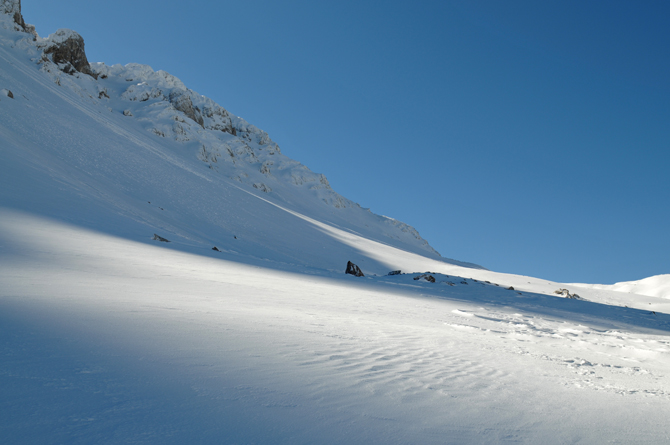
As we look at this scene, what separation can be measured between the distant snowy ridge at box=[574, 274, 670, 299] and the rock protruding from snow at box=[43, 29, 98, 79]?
2633 inches

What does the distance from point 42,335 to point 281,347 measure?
176cm

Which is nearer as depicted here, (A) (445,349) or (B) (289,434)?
(B) (289,434)

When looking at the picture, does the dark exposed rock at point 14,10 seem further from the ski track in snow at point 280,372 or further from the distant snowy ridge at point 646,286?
the distant snowy ridge at point 646,286

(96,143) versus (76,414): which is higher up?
(96,143)

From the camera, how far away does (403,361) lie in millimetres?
3367

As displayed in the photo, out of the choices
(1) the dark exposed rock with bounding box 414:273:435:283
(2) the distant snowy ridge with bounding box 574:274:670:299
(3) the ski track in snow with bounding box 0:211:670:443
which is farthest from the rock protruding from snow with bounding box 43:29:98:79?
(2) the distant snowy ridge with bounding box 574:274:670:299

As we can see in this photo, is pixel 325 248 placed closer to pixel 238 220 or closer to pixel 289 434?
pixel 238 220

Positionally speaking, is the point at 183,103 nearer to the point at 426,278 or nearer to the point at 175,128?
the point at 175,128

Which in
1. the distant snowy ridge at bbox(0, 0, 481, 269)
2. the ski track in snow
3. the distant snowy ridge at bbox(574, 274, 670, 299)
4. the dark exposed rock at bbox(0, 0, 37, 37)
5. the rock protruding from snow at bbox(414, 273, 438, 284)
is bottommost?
the ski track in snow

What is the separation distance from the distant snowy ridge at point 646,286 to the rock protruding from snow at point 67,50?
66.9 meters

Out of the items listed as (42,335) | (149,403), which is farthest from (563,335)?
(42,335)

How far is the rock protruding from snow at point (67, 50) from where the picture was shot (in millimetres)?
48344

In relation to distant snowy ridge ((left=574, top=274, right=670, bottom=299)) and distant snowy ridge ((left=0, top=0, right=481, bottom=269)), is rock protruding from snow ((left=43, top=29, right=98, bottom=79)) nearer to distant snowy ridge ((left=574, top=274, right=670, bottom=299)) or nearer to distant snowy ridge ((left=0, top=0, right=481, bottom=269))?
distant snowy ridge ((left=0, top=0, right=481, bottom=269))

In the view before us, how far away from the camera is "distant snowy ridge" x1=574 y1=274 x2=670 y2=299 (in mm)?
23578
